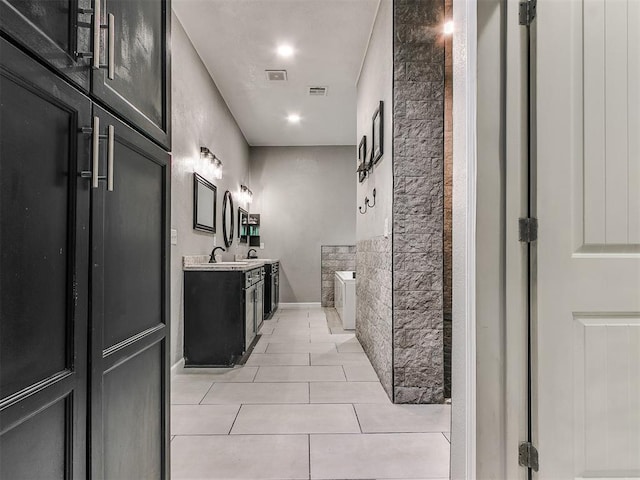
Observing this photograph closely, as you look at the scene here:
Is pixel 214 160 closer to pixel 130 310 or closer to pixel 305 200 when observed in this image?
pixel 305 200

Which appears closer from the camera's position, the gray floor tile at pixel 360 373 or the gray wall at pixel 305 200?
the gray floor tile at pixel 360 373

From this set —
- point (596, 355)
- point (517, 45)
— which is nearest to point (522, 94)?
point (517, 45)

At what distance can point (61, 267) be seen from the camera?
2.85 feet

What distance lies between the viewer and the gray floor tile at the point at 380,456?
5.84 feet

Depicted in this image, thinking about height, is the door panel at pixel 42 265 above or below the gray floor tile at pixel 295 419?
above

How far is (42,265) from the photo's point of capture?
0.81 m

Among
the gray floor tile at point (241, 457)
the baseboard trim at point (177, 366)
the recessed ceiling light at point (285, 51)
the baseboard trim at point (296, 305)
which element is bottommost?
the baseboard trim at point (296, 305)

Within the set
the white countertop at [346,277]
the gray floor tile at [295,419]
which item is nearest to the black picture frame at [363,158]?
the white countertop at [346,277]

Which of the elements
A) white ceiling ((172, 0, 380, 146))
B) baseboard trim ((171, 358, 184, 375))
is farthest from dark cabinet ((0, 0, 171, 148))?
baseboard trim ((171, 358, 184, 375))

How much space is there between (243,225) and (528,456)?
541cm

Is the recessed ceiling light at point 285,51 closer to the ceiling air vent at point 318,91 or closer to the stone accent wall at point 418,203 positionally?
the ceiling air vent at point 318,91

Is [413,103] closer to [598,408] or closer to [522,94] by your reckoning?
[522,94]

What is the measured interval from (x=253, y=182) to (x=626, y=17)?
20.8ft

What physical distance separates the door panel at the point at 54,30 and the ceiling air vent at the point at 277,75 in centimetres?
363
